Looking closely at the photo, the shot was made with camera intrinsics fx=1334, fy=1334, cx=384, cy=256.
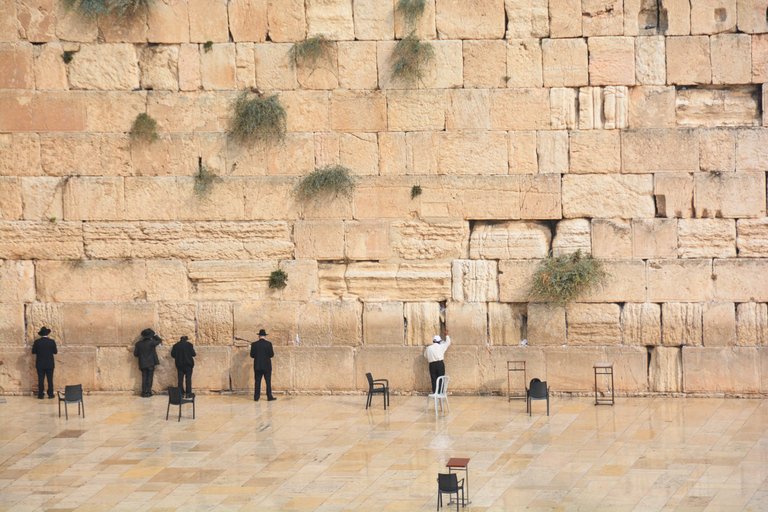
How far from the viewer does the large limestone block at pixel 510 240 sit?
1817cm

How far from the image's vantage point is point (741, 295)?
17812mm

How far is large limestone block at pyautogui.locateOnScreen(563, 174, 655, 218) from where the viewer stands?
59.0ft

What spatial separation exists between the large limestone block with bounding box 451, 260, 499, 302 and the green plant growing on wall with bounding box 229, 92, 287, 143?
307cm

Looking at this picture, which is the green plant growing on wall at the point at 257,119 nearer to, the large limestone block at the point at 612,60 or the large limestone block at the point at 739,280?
the large limestone block at the point at 612,60

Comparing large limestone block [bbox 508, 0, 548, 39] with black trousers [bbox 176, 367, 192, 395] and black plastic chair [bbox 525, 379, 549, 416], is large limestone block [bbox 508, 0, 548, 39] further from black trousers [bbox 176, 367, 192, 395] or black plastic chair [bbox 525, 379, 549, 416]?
black trousers [bbox 176, 367, 192, 395]

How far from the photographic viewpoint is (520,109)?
18094 mm

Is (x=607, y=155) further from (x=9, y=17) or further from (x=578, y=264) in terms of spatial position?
(x=9, y=17)

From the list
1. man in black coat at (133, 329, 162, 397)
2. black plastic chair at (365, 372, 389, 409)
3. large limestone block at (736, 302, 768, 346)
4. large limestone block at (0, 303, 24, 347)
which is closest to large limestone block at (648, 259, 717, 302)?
large limestone block at (736, 302, 768, 346)

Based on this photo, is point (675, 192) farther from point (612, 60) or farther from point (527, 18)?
point (527, 18)

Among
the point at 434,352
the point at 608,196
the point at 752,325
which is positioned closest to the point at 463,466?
the point at 434,352

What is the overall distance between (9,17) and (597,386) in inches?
376

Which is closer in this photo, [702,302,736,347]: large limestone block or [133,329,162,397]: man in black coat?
[702,302,736,347]: large limestone block

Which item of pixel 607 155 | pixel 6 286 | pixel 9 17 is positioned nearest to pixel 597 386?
pixel 607 155

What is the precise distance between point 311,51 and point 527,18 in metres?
2.96
